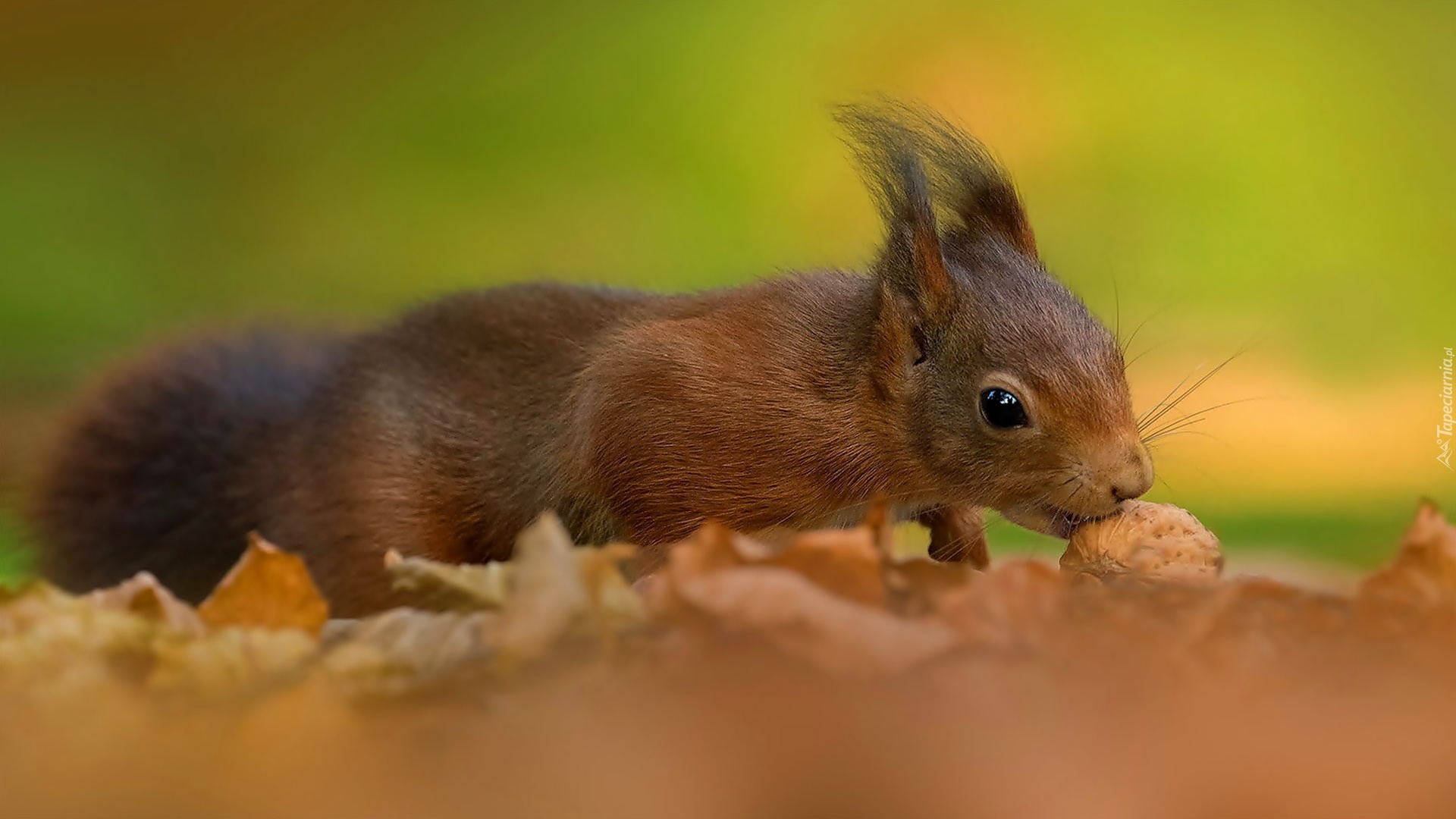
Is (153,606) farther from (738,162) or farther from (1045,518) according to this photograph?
(738,162)

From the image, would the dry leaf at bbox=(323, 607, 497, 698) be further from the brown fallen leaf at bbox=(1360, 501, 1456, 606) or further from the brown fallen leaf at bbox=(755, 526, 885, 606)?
the brown fallen leaf at bbox=(1360, 501, 1456, 606)

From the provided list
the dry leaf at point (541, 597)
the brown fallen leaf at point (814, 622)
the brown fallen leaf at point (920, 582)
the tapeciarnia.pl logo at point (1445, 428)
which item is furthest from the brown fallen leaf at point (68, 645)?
the tapeciarnia.pl logo at point (1445, 428)

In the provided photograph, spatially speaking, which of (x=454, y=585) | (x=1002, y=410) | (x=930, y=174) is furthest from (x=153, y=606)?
(x=930, y=174)

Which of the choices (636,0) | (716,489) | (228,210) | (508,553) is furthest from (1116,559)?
(228,210)

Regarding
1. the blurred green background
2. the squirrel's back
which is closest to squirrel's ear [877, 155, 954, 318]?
the squirrel's back

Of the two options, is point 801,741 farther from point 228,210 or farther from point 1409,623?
point 228,210
